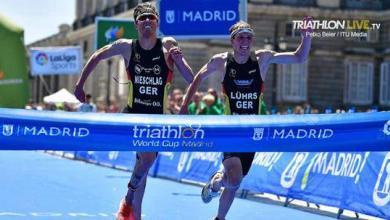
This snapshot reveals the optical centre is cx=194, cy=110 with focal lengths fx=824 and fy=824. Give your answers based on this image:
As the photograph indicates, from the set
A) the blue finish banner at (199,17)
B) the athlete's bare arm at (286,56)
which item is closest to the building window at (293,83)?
the blue finish banner at (199,17)

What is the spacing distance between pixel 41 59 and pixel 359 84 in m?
25.9

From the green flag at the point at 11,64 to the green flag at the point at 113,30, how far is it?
17.0 ft

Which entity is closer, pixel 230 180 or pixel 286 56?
pixel 230 180

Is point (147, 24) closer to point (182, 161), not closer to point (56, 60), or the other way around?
point (182, 161)

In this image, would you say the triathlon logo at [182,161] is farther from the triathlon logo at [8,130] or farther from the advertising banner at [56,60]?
the advertising banner at [56,60]

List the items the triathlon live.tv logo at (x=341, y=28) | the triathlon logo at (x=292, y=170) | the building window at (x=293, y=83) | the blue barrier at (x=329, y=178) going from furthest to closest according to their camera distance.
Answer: the building window at (x=293, y=83), the triathlon live.tv logo at (x=341, y=28), the triathlon logo at (x=292, y=170), the blue barrier at (x=329, y=178)

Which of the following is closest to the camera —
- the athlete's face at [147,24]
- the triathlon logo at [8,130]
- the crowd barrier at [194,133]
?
the triathlon logo at [8,130]

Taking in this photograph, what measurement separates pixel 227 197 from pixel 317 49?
4173cm

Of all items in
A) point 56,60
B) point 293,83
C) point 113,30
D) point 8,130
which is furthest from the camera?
point 293,83

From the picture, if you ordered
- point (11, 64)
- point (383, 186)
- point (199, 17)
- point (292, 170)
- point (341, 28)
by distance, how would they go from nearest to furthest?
point (383, 186) < point (292, 170) < point (11, 64) < point (199, 17) < point (341, 28)

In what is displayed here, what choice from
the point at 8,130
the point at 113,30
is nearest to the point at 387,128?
the point at 8,130

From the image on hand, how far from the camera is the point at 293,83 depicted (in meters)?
49.9

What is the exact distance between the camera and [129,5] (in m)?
55.3

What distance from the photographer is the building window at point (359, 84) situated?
50375 millimetres
